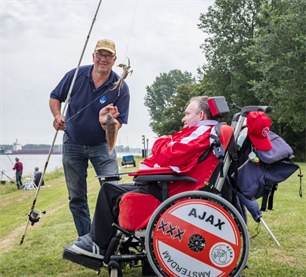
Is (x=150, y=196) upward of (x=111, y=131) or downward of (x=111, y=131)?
downward

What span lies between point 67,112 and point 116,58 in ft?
2.68

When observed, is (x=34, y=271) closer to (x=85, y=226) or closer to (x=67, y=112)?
(x=85, y=226)

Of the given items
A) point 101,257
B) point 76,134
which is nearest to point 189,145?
point 101,257

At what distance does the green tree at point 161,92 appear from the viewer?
6275 cm

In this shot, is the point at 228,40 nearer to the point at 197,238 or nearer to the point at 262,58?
the point at 262,58

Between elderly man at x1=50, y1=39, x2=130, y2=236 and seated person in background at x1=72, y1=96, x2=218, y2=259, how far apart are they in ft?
2.89

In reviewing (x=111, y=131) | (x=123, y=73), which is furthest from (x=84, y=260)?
(x=123, y=73)

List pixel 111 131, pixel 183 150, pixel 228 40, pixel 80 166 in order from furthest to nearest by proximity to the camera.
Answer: pixel 228 40, pixel 80 166, pixel 111 131, pixel 183 150

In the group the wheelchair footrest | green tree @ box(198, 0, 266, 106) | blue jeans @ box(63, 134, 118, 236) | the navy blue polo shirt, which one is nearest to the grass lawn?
blue jeans @ box(63, 134, 118, 236)

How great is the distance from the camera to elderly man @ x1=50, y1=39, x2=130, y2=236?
3.40 m

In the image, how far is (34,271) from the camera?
3.35 m

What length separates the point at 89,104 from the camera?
3.42 metres

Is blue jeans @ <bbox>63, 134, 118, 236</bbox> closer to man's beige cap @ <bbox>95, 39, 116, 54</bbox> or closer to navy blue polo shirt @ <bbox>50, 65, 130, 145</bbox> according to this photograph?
navy blue polo shirt @ <bbox>50, 65, 130, 145</bbox>

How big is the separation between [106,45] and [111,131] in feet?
2.90
